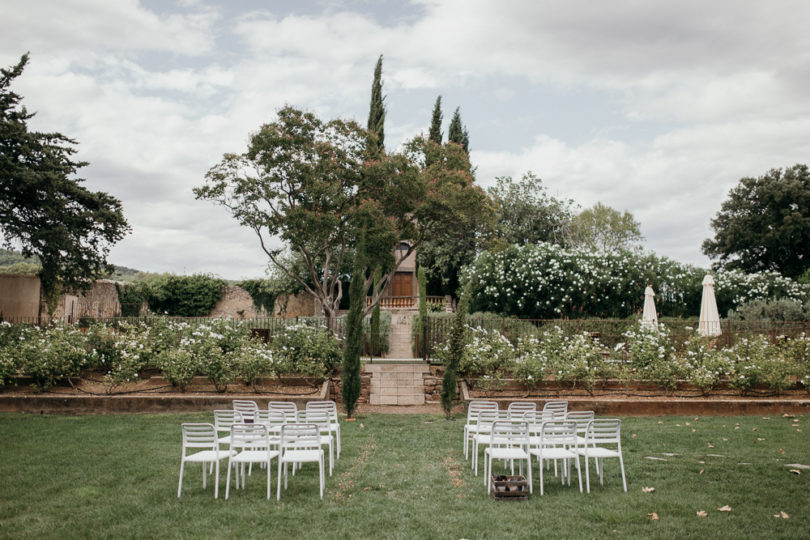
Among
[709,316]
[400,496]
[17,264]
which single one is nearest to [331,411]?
[400,496]

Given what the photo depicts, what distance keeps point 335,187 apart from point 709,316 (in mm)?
11573

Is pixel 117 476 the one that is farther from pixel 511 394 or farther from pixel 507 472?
pixel 511 394

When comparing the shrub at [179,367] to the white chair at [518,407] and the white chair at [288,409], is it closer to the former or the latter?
the white chair at [288,409]

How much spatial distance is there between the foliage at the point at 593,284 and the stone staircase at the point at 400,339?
141 inches

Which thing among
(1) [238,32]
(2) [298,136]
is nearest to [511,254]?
(2) [298,136]

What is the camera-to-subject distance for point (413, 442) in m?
9.35

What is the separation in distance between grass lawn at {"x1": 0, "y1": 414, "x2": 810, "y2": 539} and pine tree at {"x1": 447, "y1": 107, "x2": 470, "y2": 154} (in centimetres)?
3008

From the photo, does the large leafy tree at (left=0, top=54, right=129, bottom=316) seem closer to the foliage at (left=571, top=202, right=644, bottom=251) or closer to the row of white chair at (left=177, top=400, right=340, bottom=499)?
the row of white chair at (left=177, top=400, right=340, bottom=499)

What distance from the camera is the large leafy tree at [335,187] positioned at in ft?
59.3

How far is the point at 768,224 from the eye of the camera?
33.9m

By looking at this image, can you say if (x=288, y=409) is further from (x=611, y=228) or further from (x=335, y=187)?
(x=611, y=228)

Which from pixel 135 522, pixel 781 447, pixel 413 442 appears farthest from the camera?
pixel 413 442

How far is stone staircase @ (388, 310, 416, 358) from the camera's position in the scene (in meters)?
21.2

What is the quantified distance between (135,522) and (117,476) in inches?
78.0
